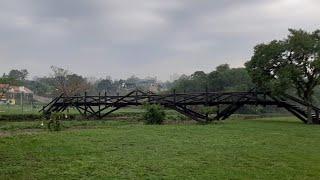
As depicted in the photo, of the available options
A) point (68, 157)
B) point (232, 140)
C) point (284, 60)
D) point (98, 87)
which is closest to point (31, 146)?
point (68, 157)

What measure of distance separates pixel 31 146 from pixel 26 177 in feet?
19.4

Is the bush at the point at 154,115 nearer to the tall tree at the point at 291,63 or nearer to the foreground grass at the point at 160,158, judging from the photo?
the tall tree at the point at 291,63

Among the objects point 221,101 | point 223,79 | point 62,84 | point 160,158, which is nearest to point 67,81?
point 62,84

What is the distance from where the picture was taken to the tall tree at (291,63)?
32781 mm

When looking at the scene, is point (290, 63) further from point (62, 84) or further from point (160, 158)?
point (62, 84)

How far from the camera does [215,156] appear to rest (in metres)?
14.7

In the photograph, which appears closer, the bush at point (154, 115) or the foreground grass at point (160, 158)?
the foreground grass at point (160, 158)

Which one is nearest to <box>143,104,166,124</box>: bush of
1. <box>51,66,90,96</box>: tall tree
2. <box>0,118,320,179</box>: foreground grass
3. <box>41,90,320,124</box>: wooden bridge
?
<box>41,90,320,124</box>: wooden bridge

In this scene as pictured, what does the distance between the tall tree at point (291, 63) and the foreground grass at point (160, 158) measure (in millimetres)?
13136

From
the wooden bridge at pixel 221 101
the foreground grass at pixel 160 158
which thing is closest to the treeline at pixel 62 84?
the wooden bridge at pixel 221 101

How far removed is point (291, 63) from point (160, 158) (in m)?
22.4

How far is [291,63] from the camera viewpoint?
111 ft

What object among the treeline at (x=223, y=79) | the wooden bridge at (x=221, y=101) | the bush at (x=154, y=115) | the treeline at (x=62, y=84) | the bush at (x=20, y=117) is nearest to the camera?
the bush at (x=154, y=115)

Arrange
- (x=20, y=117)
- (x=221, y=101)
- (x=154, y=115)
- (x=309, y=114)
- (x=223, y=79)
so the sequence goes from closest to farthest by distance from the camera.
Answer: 1. (x=154, y=115)
2. (x=309, y=114)
3. (x=221, y=101)
4. (x=20, y=117)
5. (x=223, y=79)
